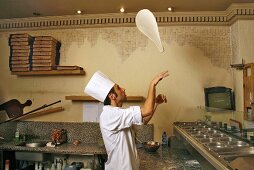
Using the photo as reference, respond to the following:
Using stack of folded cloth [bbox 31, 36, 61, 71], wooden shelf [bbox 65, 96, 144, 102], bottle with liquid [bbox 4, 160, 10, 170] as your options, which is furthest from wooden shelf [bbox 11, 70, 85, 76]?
bottle with liquid [bbox 4, 160, 10, 170]

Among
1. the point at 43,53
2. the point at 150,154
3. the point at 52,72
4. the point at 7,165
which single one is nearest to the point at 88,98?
the point at 52,72

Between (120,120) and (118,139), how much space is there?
198 mm

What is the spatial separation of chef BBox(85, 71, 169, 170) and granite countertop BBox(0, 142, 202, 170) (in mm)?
405

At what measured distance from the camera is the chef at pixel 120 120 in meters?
1.67

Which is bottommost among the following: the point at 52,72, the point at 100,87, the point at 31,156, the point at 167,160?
the point at 31,156

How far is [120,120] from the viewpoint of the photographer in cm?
176

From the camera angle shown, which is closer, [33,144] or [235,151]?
[235,151]

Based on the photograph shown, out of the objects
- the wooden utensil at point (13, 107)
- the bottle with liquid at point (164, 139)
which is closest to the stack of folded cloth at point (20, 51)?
the wooden utensil at point (13, 107)

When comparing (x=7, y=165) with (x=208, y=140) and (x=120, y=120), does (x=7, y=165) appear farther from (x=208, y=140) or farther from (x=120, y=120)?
(x=208, y=140)

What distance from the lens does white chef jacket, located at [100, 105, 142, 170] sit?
5.82ft

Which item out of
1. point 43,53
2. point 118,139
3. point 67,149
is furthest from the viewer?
point 43,53

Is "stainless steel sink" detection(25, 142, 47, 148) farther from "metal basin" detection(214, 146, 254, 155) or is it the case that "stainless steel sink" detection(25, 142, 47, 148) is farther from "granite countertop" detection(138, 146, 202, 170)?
"metal basin" detection(214, 146, 254, 155)

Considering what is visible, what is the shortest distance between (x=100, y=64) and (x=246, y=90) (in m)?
1.99

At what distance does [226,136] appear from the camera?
73.0 inches
